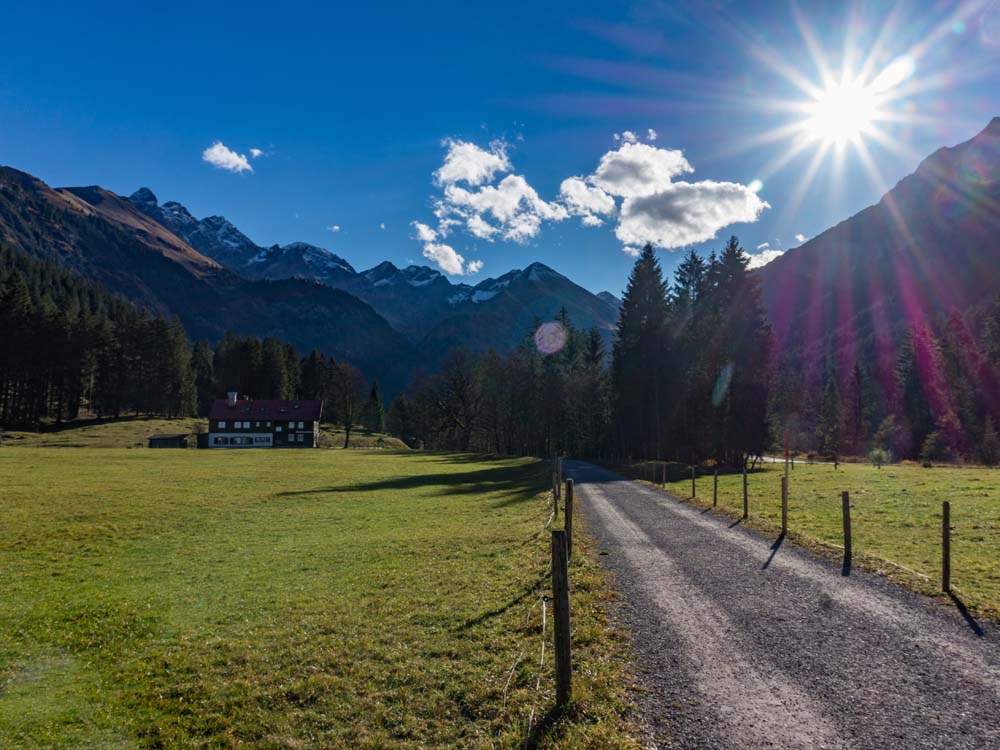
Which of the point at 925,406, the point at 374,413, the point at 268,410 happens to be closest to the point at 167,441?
the point at 268,410

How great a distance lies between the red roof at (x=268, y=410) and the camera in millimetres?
100625

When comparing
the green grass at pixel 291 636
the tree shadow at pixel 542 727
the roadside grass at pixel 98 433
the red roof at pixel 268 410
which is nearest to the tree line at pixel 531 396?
the red roof at pixel 268 410

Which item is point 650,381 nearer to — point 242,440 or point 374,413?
point 242,440

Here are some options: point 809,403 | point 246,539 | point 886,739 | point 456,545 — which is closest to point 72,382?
point 246,539

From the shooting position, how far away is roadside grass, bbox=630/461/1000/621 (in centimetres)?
1178

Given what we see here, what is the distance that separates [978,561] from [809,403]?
131614 millimetres

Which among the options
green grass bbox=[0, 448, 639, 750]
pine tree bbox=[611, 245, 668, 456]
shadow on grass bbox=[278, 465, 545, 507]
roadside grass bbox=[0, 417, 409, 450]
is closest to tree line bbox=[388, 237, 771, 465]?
pine tree bbox=[611, 245, 668, 456]

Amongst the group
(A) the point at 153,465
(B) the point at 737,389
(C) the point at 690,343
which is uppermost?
(C) the point at 690,343

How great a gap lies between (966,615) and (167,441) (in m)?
103

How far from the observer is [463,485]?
1556 inches

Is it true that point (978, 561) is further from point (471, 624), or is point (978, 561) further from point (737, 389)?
point (737, 389)

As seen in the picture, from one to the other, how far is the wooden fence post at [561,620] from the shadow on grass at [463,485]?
21.6 meters

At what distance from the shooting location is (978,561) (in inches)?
513

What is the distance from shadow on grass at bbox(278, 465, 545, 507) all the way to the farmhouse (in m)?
66.6
